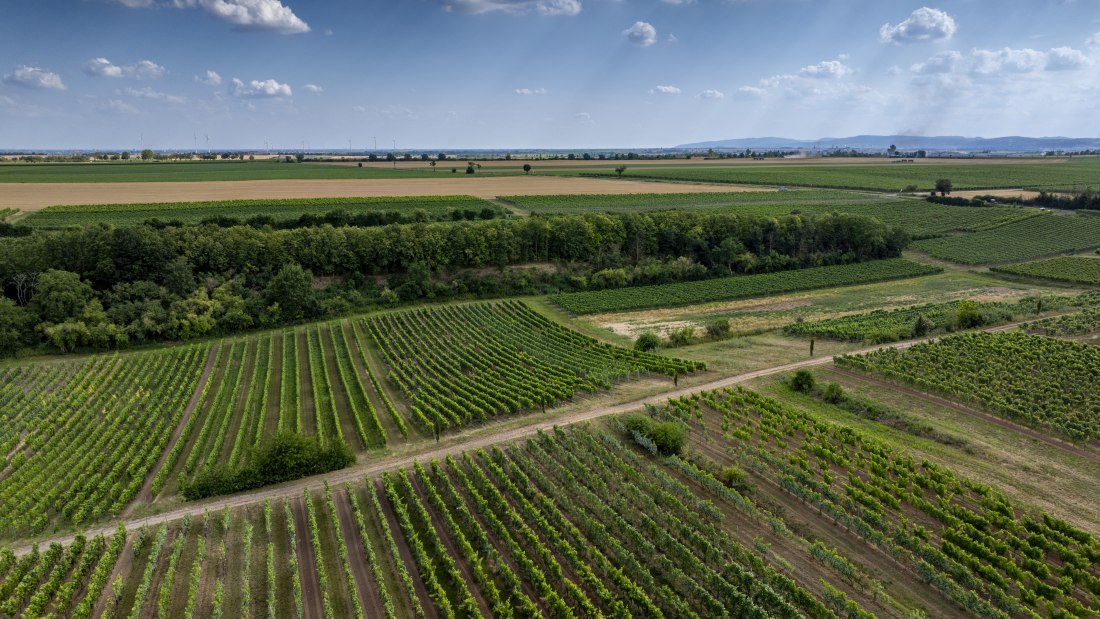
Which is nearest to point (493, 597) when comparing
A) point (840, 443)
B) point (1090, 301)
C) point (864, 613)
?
point (864, 613)

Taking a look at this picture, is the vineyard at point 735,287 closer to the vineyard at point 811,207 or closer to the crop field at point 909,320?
the crop field at point 909,320

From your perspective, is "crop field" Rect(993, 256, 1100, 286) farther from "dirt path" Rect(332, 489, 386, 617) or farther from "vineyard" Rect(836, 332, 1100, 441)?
"dirt path" Rect(332, 489, 386, 617)

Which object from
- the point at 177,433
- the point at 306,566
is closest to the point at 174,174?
the point at 177,433

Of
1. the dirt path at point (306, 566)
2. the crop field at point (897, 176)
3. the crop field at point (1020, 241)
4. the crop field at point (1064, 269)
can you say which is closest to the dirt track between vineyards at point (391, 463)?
the dirt path at point (306, 566)

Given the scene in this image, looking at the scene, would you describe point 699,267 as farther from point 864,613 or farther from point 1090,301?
point 864,613

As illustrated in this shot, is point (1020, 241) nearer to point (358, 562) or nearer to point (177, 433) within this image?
point (358, 562)

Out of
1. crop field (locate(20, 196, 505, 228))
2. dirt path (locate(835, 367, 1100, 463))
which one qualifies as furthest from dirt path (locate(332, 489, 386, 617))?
crop field (locate(20, 196, 505, 228))
